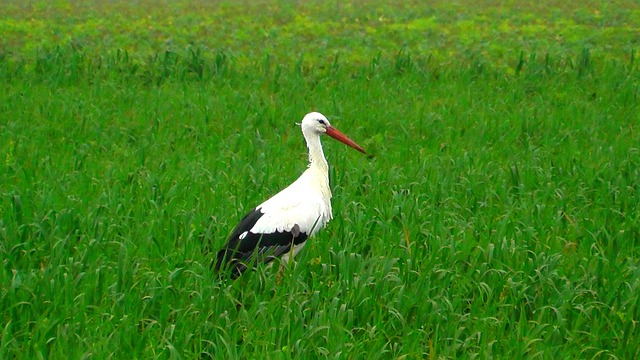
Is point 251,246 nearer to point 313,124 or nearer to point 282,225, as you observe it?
point 282,225

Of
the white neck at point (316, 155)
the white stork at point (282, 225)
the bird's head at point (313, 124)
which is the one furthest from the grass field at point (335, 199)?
the bird's head at point (313, 124)

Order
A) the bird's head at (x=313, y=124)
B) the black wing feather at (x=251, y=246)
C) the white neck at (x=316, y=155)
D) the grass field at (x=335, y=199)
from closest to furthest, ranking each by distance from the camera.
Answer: the grass field at (x=335, y=199) < the black wing feather at (x=251, y=246) < the white neck at (x=316, y=155) < the bird's head at (x=313, y=124)

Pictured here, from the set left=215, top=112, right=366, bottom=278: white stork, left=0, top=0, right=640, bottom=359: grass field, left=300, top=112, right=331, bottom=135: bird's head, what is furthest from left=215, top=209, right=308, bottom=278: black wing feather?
left=300, top=112, right=331, bottom=135: bird's head

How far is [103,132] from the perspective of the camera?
8.98m

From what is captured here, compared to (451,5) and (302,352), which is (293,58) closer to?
(451,5)

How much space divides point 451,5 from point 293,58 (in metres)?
7.41

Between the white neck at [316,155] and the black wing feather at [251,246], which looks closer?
the black wing feather at [251,246]

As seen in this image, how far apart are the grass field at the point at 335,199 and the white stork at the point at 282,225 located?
127mm

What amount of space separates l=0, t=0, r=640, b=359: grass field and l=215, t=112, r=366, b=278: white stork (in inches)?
5.0

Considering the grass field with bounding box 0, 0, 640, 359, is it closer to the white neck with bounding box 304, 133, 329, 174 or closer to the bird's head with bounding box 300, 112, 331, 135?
the white neck with bounding box 304, 133, 329, 174

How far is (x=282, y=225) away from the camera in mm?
5699

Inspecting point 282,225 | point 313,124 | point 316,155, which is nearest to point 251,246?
point 282,225

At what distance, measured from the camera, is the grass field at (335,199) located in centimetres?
466

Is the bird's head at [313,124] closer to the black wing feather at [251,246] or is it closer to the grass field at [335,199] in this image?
the grass field at [335,199]
